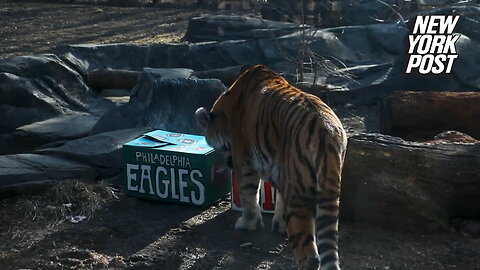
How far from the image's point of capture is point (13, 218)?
19.5 feet

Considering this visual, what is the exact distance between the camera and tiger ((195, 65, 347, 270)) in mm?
4066

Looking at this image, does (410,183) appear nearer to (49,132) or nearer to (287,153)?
(287,153)

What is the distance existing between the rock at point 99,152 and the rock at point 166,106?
22.7 inches

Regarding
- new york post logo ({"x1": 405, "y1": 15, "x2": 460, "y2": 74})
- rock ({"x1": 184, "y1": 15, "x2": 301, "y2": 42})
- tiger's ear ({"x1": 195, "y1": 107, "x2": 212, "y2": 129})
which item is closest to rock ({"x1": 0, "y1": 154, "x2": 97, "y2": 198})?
tiger's ear ({"x1": 195, "y1": 107, "x2": 212, "y2": 129})

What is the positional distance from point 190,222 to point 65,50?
19.9 feet

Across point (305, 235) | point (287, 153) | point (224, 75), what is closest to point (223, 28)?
point (224, 75)

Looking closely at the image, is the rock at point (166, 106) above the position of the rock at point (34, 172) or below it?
above

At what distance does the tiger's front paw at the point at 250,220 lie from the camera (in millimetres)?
5527

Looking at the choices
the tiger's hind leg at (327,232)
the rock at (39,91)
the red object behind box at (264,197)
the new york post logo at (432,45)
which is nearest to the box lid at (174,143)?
the red object behind box at (264,197)

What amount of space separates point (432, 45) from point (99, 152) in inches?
223

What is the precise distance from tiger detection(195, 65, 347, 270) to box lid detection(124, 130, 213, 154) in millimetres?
494

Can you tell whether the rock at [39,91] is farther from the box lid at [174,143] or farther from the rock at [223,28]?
the rock at [223,28]

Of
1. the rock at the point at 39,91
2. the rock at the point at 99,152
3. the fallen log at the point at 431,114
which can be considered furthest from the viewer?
the rock at the point at 39,91

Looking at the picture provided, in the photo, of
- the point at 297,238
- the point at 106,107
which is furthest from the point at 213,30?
the point at 297,238
